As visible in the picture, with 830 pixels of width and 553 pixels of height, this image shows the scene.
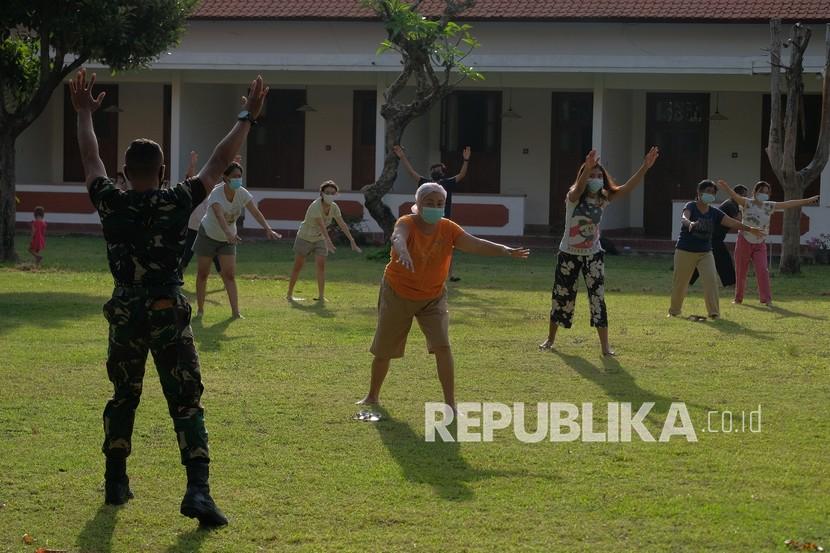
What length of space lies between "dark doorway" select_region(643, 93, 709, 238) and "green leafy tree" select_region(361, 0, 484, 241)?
6126 mm

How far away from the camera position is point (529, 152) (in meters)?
30.0

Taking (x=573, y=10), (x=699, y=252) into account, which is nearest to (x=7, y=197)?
(x=699, y=252)

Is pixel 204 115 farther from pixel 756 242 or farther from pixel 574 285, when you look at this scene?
pixel 574 285

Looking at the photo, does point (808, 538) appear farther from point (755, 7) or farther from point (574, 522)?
point (755, 7)

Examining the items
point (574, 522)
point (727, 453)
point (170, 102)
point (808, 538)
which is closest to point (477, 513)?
point (574, 522)

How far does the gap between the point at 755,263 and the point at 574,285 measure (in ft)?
17.2

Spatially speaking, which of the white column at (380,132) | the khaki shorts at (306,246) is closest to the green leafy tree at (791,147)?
the white column at (380,132)

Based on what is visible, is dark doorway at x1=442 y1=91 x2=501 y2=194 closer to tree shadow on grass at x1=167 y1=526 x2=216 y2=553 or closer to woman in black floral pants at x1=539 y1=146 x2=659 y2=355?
woman in black floral pants at x1=539 y1=146 x2=659 y2=355

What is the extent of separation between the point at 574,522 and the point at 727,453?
1907mm

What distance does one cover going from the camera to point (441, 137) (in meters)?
30.3

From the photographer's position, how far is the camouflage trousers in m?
6.22

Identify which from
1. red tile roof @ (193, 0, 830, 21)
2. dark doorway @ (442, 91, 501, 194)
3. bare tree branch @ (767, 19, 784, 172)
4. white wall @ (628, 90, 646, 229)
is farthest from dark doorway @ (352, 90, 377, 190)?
bare tree branch @ (767, 19, 784, 172)

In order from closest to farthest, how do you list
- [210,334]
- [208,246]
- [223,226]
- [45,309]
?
[210,334] → [223,226] → [208,246] → [45,309]

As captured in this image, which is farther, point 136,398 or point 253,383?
point 253,383
